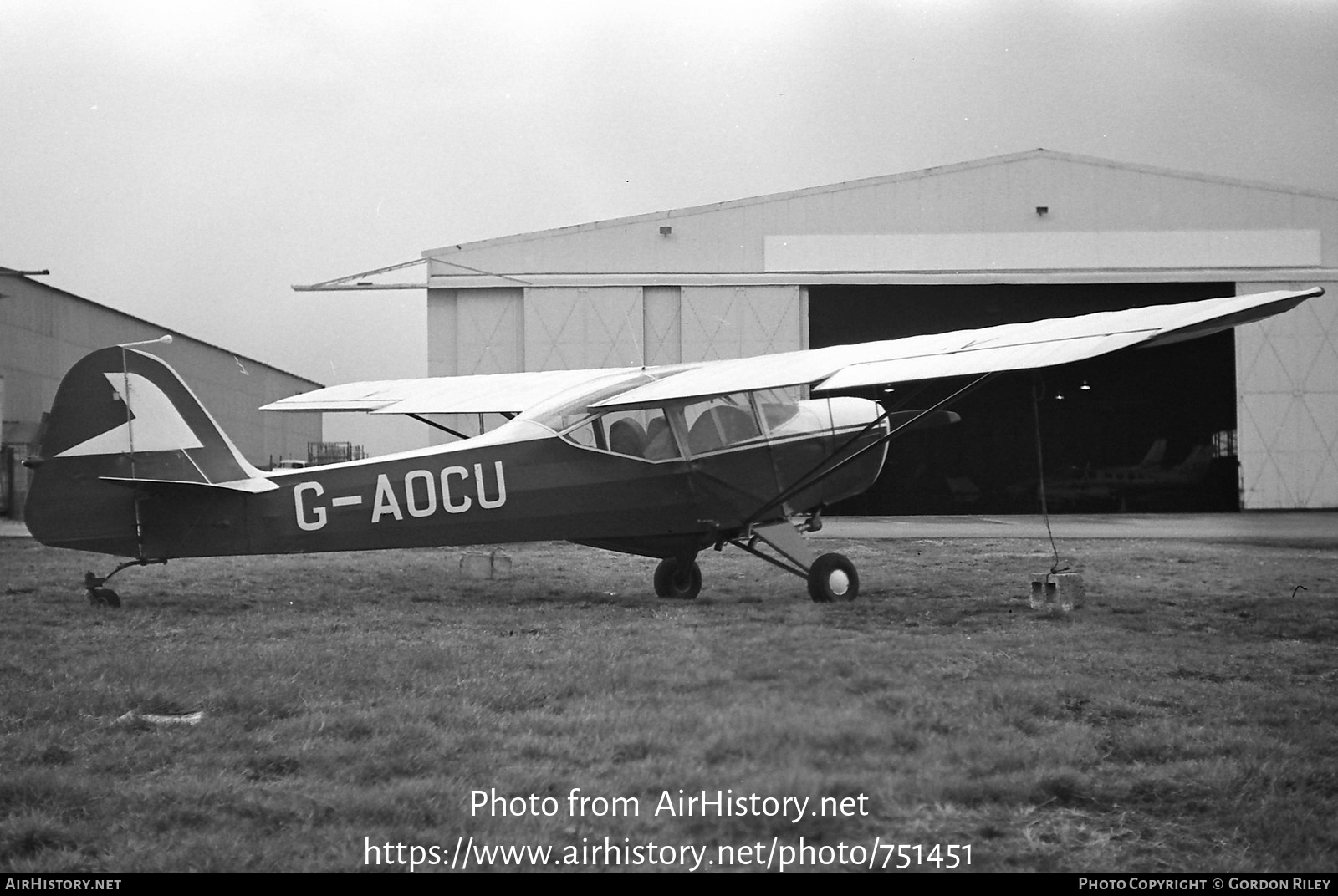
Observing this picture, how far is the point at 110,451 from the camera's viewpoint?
285 inches

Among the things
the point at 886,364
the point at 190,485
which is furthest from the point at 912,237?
the point at 190,485

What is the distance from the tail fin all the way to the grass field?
77cm

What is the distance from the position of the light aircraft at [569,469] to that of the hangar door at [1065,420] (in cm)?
744

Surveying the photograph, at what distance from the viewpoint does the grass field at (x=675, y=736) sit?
2650mm

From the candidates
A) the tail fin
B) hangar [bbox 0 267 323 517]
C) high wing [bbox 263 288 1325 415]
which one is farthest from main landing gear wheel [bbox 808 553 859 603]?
hangar [bbox 0 267 323 517]

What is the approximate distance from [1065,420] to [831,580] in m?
16.4

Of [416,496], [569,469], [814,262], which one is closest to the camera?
[416,496]

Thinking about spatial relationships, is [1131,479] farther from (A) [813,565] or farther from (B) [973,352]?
(B) [973,352]

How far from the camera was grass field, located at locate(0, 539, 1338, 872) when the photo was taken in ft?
8.70

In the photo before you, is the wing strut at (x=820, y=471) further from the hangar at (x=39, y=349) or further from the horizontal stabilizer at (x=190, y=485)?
the hangar at (x=39, y=349)

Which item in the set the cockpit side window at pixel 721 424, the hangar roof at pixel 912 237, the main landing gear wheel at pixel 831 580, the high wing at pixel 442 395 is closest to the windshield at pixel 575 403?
the cockpit side window at pixel 721 424

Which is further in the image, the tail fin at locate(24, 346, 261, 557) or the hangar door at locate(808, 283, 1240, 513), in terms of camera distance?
the hangar door at locate(808, 283, 1240, 513)

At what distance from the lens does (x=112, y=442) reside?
7.24 metres

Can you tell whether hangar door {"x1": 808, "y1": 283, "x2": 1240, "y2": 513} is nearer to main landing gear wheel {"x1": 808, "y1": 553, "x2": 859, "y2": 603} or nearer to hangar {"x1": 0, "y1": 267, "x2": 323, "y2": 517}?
main landing gear wheel {"x1": 808, "y1": 553, "x2": 859, "y2": 603}
